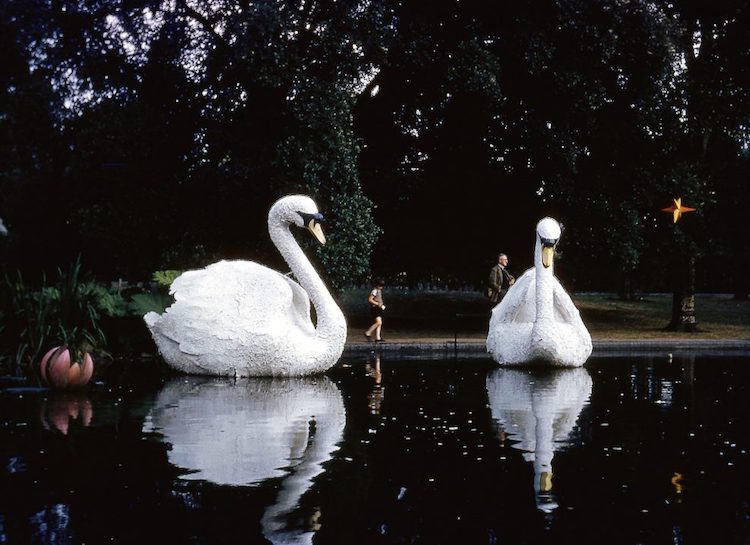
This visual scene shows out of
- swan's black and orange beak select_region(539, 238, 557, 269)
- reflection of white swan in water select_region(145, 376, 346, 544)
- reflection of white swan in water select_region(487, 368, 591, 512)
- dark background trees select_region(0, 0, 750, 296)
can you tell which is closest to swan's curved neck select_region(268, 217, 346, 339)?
reflection of white swan in water select_region(145, 376, 346, 544)

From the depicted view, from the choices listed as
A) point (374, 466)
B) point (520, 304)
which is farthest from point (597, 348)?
point (374, 466)

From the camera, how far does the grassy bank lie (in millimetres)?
24359

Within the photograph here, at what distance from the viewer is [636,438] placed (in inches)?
321

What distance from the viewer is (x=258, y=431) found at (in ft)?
27.4

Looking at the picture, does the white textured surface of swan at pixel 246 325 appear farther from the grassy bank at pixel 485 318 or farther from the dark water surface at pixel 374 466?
the grassy bank at pixel 485 318

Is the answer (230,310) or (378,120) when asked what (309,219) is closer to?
(230,310)

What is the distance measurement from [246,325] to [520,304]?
15.1 ft

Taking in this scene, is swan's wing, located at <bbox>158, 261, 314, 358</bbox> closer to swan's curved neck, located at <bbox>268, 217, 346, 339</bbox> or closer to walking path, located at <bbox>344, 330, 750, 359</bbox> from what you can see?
swan's curved neck, located at <bbox>268, 217, 346, 339</bbox>

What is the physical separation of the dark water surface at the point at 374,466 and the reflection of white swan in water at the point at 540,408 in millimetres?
35

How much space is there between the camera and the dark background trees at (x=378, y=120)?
66.3 feet

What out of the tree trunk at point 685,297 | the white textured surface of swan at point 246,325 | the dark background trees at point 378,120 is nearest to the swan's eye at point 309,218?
the white textured surface of swan at point 246,325

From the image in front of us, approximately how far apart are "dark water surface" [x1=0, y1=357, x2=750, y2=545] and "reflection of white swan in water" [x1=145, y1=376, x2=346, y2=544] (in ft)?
0.07

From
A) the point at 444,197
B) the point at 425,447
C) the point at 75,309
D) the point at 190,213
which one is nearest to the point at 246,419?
the point at 425,447

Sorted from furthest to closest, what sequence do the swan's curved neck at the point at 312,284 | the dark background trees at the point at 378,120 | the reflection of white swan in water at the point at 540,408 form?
the dark background trees at the point at 378,120, the swan's curved neck at the point at 312,284, the reflection of white swan in water at the point at 540,408
